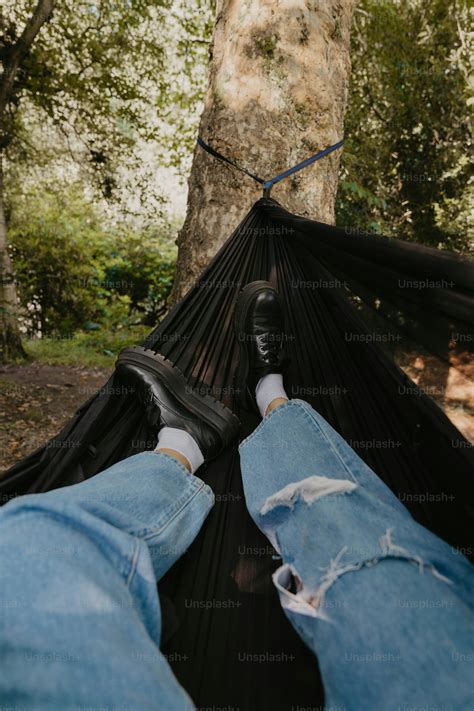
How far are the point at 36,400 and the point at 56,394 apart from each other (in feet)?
0.69

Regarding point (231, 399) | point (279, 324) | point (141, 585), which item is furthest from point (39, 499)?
point (279, 324)

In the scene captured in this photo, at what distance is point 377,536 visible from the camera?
0.63 meters

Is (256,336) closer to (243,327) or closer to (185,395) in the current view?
(243,327)

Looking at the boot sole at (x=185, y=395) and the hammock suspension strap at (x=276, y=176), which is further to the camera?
the hammock suspension strap at (x=276, y=176)

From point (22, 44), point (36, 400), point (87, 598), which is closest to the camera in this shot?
point (87, 598)

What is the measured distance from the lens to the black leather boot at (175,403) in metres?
1.05

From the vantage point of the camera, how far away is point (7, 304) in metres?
3.54

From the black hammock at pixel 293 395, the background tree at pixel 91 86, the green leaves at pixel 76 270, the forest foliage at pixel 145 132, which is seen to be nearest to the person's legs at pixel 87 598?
the black hammock at pixel 293 395

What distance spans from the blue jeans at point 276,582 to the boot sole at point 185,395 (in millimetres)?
247

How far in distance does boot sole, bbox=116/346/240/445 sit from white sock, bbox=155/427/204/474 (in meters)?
0.06

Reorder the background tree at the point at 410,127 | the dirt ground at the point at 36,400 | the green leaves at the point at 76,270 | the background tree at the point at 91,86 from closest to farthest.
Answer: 1. the dirt ground at the point at 36,400
2. the background tree at the point at 91,86
3. the background tree at the point at 410,127
4. the green leaves at the point at 76,270

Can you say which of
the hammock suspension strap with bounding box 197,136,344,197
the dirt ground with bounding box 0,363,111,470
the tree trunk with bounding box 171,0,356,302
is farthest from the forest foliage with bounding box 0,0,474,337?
the hammock suspension strap with bounding box 197,136,344,197

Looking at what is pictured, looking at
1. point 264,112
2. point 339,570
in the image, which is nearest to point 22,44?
point 264,112

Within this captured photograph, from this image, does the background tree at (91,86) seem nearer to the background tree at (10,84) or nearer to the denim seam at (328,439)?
the background tree at (10,84)
